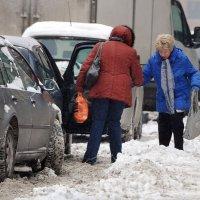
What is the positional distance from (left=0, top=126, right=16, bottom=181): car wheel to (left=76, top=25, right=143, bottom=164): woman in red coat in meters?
2.37

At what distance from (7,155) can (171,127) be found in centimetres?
374

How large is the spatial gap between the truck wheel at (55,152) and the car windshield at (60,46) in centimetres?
433

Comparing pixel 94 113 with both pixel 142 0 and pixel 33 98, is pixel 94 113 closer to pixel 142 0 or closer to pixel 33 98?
pixel 33 98

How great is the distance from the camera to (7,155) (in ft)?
27.3

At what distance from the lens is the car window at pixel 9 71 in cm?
867

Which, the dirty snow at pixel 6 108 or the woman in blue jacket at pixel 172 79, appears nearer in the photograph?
the dirty snow at pixel 6 108

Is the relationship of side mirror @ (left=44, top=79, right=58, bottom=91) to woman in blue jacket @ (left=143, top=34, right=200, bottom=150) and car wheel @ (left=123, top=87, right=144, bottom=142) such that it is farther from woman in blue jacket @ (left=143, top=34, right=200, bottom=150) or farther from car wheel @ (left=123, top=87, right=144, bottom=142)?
car wheel @ (left=123, top=87, right=144, bottom=142)

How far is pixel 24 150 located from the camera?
892 cm

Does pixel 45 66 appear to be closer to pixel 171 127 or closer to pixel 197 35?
pixel 171 127

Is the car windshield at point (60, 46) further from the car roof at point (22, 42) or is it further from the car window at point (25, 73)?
the car window at point (25, 73)

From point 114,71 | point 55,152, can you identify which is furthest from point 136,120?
point 55,152

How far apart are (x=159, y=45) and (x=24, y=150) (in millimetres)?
3043

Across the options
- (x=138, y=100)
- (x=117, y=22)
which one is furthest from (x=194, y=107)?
(x=117, y=22)

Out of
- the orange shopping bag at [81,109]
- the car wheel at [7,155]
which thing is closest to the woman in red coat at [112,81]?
the orange shopping bag at [81,109]
